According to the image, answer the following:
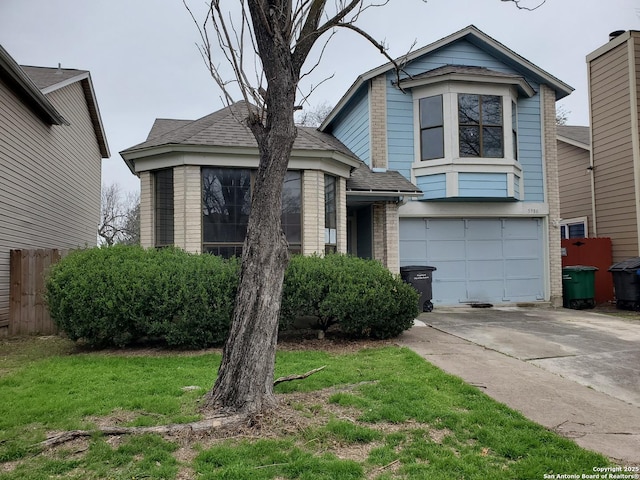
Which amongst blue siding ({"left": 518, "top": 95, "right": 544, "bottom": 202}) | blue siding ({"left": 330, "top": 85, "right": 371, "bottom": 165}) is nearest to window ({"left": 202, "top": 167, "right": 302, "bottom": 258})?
blue siding ({"left": 330, "top": 85, "right": 371, "bottom": 165})

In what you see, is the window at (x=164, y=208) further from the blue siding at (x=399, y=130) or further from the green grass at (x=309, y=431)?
the blue siding at (x=399, y=130)

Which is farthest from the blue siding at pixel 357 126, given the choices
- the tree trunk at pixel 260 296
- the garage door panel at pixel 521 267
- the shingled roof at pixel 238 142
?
the tree trunk at pixel 260 296

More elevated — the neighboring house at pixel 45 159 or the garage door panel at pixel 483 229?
the neighboring house at pixel 45 159

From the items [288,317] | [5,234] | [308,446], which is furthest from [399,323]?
[5,234]

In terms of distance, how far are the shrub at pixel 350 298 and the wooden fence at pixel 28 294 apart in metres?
5.08

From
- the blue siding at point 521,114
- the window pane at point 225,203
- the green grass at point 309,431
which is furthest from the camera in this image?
the blue siding at point 521,114

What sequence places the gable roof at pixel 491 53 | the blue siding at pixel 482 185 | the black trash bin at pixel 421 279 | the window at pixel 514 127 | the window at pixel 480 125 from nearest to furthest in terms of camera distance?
the black trash bin at pixel 421 279, the blue siding at pixel 482 185, the window at pixel 480 125, the gable roof at pixel 491 53, the window at pixel 514 127

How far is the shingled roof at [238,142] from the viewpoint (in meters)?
8.49

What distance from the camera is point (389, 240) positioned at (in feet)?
35.6

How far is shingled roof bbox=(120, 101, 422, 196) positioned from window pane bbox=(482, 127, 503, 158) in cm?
221

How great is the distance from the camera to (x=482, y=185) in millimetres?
10953

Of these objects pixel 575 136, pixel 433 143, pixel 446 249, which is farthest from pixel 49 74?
pixel 575 136

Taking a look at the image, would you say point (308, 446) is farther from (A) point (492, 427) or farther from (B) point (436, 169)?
(B) point (436, 169)

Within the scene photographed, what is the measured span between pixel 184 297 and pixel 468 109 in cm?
841
